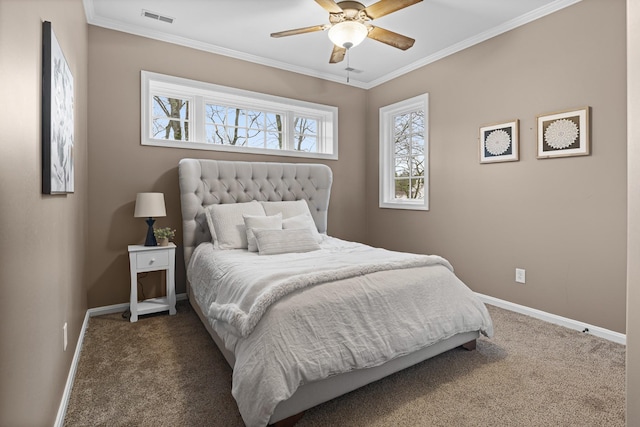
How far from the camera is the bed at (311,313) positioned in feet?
5.38

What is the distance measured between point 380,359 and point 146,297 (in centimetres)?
263

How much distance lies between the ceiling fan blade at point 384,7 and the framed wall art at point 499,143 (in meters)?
1.63

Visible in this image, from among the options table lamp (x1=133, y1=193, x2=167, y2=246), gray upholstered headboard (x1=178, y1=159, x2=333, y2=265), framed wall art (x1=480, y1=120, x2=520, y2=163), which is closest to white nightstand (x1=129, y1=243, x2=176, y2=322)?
table lamp (x1=133, y1=193, x2=167, y2=246)

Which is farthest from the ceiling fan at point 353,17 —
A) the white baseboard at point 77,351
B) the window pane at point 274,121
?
the white baseboard at point 77,351

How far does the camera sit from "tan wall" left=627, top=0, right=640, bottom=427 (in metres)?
1.11

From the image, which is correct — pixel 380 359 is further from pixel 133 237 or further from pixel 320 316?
pixel 133 237

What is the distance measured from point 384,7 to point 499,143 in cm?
→ 178

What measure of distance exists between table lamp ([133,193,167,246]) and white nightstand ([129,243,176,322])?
13 cm

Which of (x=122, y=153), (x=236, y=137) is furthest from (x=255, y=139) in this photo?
(x=122, y=153)

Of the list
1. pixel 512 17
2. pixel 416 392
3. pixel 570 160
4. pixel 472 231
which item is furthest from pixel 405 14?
pixel 416 392

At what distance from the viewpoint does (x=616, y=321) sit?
2650 millimetres

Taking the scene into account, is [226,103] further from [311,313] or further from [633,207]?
[633,207]

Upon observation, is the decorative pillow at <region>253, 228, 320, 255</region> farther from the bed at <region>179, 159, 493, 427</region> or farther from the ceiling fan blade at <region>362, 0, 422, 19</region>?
the ceiling fan blade at <region>362, 0, 422, 19</region>

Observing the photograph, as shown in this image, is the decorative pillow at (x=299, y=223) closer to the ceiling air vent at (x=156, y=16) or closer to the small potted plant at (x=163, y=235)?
the small potted plant at (x=163, y=235)
